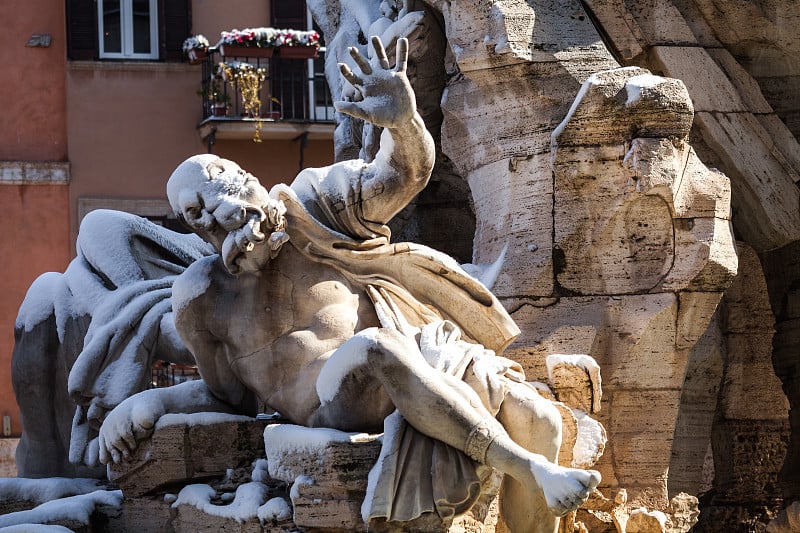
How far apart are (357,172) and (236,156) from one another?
14.5 metres

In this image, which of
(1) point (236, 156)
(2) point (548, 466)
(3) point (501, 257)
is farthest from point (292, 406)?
(1) point (236, 156)

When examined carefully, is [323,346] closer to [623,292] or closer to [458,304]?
[458,304]

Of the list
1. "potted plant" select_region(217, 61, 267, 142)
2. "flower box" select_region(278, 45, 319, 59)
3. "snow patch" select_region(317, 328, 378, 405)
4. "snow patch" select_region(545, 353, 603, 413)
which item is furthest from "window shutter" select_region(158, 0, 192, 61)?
"snow patch" select_region(317, 328, 378, 405)

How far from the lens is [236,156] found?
74.0 ft

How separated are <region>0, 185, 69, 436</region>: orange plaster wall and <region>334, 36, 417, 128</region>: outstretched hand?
14457 mm

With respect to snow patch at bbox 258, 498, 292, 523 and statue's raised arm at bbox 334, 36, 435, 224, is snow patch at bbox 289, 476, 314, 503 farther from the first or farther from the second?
statue's raised arm at bbox 334, 36, 435, 224

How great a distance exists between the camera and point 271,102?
2244 centimetres

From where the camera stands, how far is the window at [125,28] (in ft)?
73.3

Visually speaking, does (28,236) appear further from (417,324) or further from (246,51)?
(417,324)

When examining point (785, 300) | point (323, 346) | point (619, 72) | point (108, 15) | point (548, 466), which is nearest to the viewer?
point (548, 466)

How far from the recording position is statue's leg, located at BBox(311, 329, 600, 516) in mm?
7285

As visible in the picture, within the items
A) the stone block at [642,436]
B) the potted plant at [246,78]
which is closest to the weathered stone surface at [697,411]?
the stone block at [642,436]

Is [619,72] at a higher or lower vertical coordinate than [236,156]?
higher

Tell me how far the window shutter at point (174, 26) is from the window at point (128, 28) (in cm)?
15
